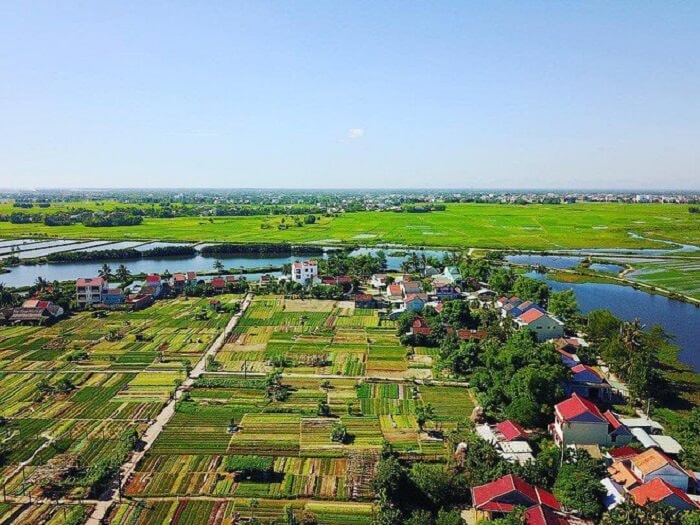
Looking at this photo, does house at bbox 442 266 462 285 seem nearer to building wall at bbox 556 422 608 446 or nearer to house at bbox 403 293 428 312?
house at bbox 403 293 428 312

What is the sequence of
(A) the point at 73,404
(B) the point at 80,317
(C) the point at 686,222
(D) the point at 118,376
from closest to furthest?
(A) the point at 73,404, (D) the point at 118,376, (B) the point at 80,317, (C) the point at 686,222

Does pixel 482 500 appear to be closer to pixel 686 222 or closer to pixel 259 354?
pixel 259 354

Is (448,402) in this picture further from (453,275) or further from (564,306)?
(453,275)

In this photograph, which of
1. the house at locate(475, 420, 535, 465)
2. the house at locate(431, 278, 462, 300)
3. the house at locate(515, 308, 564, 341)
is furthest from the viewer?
the house at locate(431, 278, 462, 300)

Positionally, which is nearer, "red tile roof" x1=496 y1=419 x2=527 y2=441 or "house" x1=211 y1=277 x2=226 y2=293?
"red tile roof" x1=496 y1=419 x2=527 y2=441

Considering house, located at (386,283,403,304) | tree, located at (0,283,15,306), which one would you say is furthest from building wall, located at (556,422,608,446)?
tree, located at (0,283,15,306)

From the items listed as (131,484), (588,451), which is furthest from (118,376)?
(588,451)

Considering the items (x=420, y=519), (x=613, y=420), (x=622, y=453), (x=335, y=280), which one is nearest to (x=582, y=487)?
(x=622, y=453)

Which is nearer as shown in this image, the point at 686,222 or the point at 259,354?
the point at 259,354
